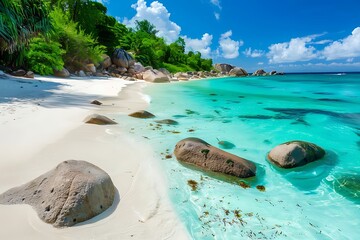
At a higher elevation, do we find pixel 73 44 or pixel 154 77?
pixel 73 44

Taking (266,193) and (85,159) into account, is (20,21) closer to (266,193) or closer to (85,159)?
(85,159)

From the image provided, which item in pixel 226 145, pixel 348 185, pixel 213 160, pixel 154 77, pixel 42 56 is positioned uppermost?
pixel 42 56

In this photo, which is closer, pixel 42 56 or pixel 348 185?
pixel 348 185

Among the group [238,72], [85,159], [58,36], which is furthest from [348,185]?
[238,72]

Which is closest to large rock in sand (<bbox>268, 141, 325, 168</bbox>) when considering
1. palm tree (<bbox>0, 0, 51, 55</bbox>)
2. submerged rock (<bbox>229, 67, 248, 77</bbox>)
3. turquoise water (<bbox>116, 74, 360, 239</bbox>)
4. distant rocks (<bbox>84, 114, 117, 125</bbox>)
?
turquoise water (<bbox>116, 74, 360, 239</bbox>)

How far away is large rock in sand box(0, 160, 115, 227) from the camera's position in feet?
7.93

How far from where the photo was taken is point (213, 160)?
13.6 feet

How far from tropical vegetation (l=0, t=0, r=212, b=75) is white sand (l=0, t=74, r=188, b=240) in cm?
660

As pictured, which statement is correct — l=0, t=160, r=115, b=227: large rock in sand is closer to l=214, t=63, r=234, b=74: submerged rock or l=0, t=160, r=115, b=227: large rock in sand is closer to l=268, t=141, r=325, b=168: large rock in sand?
l=268, t=141, r=325, b=168: large rock in sand

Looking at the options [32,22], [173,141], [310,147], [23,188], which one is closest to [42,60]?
[32,22]

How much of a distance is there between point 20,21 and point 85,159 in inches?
425

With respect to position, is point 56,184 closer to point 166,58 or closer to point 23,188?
point 23,188

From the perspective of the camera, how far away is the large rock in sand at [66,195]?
95.2 inches

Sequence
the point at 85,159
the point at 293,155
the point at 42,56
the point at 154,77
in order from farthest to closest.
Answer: the point at 154,77
the point at 42,56
the point at 293,155
the point at 85,159
